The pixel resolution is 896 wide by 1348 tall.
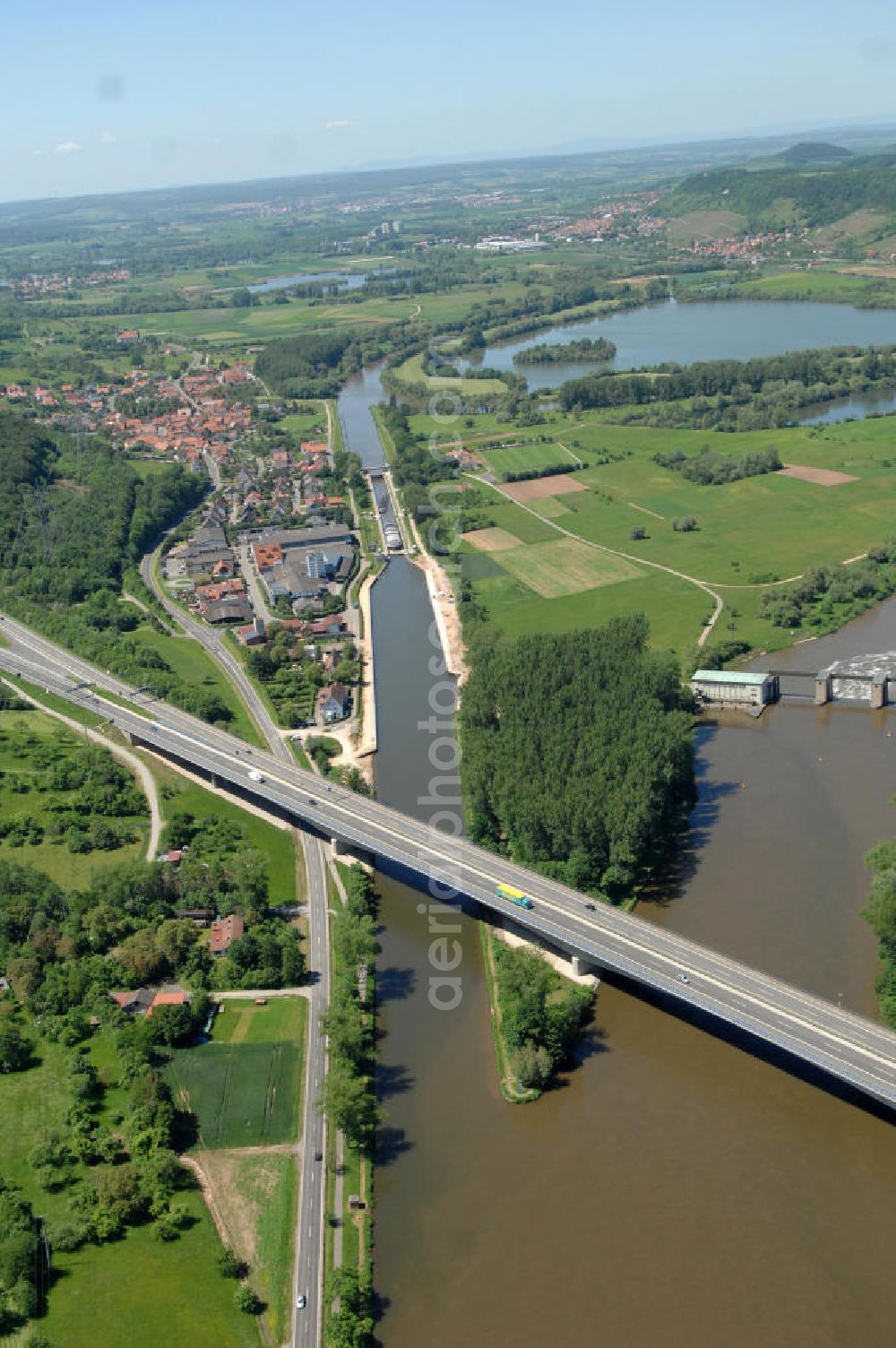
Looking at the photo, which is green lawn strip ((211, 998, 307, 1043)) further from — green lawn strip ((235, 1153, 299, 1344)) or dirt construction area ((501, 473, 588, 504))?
dirt construction area ((501, 473, 588, 504))

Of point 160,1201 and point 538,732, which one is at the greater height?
point 538,732

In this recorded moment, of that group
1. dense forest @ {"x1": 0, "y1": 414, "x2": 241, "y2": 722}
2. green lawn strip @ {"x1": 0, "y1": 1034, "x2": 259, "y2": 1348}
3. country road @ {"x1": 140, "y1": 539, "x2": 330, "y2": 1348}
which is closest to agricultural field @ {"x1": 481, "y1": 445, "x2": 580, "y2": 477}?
dense forest @ {"x1": 0, "y1": 414, "x2": 241, "y2": 722}

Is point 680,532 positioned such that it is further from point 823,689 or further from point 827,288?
point 827,288

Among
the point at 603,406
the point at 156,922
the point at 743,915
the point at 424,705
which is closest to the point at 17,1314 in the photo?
the point at 156,922

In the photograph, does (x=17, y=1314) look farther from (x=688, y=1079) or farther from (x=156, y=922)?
(x=688, y=1079)

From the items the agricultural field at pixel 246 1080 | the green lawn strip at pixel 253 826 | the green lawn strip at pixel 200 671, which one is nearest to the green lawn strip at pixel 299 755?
the green lawn strip at pixel 200 671

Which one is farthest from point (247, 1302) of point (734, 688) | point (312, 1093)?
point (734, 688)
